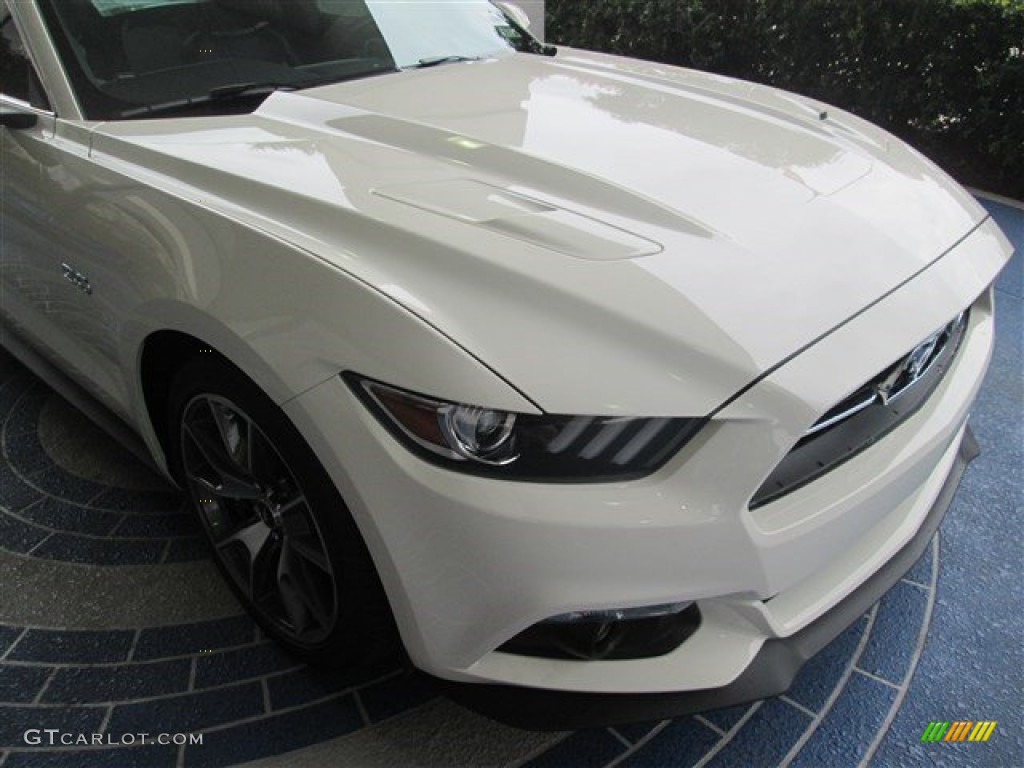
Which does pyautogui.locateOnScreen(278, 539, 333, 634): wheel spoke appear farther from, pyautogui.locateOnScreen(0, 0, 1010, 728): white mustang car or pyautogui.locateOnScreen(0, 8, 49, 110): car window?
pyautogui.locateOnScreen(0, 8, 49, 110): car window

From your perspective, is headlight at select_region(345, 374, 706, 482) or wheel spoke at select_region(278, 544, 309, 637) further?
wheel spoke at select_region(278, 544, 309, 637)

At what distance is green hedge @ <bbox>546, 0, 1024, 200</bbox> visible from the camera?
542 cm

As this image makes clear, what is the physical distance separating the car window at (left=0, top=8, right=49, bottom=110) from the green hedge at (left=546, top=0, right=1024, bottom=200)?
18.0ft

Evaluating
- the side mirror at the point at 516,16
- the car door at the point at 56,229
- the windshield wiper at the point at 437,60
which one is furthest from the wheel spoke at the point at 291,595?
the side mirror at the point at 516,16

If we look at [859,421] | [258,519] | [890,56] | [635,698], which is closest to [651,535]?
[635,698]

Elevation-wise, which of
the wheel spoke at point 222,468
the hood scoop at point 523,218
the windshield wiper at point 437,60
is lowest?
the wheel spoke at point 222,468

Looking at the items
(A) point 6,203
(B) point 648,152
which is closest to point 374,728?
(B) point 648,152

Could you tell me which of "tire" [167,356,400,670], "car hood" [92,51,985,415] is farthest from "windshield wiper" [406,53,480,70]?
"tire" [167,356,400,670]

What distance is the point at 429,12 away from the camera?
9.78ft

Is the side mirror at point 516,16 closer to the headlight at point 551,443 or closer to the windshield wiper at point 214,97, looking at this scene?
the windshield wiper at point 214,97

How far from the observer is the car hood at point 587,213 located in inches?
54.6

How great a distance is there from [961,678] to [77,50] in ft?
9.25

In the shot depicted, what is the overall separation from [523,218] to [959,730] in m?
1.54

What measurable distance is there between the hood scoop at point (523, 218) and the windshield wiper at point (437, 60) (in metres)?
1.12
